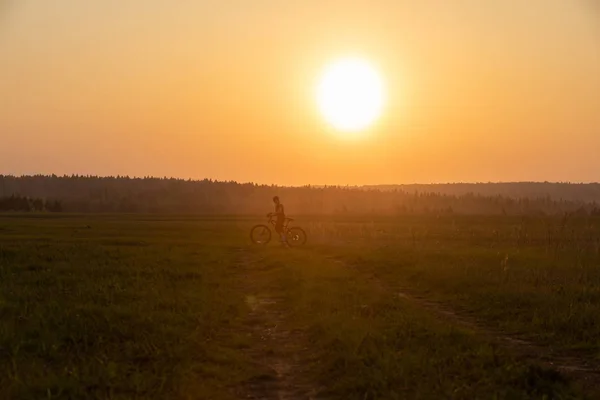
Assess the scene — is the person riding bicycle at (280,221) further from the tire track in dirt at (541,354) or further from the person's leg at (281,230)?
the tire track in dirt at (541,354)

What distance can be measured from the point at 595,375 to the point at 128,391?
721 cm

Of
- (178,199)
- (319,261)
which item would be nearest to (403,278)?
(319,261)

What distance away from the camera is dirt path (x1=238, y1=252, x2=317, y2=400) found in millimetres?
10172

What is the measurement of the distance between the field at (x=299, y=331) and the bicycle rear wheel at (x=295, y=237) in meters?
11.0

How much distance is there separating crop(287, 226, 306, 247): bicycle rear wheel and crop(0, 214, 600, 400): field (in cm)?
1096

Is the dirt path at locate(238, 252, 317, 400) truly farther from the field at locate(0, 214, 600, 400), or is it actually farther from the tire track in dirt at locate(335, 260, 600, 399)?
the tire track in dirt at locate(335, 260, 600, 399)

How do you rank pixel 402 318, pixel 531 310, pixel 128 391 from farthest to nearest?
pixel 531 310 → pixel 402 318 → pixel 128 391

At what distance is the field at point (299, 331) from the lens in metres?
9.98

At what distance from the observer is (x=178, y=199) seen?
152625 millimetres

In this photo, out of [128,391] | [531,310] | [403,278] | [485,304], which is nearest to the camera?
[128,391]

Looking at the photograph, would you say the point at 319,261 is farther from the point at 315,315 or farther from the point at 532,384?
the point at 532,384

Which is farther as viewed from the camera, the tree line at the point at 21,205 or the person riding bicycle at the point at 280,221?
the tree line at the point at 21,205

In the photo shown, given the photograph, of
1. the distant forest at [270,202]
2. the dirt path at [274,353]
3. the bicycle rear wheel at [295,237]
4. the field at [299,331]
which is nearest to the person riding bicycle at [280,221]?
the bicycle rear wheel at [295,237]

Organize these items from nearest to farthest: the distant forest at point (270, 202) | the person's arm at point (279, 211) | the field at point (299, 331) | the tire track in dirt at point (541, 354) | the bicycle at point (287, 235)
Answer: the field at point (299, 331) < the tire track in dirt at point (541, 354) < the person's arm at point (279, 211) < the bicycle at point (287, 235) < the distant forest at point (270, 202)
